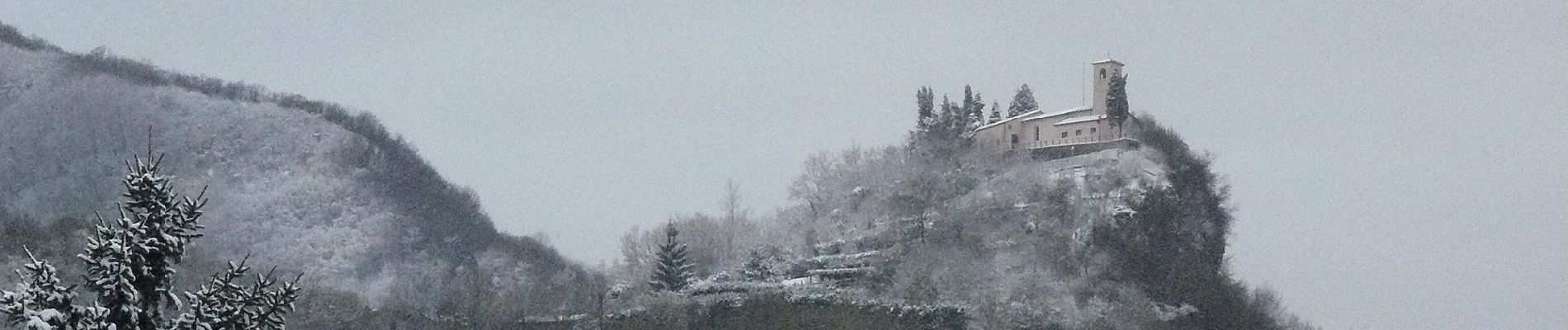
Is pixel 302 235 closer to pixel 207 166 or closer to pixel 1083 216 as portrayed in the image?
pixel 207 166

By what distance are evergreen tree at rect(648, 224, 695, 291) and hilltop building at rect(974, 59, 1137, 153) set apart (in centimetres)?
1181

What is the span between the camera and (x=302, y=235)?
76.3 meters

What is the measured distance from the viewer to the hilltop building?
59.8 metres

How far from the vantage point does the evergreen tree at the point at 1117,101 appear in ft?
193

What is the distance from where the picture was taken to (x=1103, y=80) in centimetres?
6125

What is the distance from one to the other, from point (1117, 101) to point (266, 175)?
140 feet

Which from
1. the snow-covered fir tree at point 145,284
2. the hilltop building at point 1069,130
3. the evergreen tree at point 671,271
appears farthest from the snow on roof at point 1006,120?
the snow-covered fir tree at point 145,284

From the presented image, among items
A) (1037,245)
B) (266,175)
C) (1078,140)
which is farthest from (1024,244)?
(266,175)

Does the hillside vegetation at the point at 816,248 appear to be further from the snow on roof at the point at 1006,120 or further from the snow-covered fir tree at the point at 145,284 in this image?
the snow-covered fir tree at the point at 145,284

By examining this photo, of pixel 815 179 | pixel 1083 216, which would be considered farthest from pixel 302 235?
pixel 1083 216

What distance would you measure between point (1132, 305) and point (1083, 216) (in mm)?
4358

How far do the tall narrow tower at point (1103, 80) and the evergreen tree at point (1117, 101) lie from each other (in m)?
1.24

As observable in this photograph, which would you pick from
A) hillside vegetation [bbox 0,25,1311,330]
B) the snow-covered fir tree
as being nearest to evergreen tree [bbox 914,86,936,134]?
hillside vegetation [bbox 0,25,1311,330]

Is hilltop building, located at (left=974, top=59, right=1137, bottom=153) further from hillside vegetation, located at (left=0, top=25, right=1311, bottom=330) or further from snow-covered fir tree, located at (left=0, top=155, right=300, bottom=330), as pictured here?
snow-covered fir tree, located at (left=0, top=155, right=300, bottom=330)
